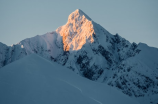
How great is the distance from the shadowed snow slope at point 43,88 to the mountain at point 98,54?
35.6m

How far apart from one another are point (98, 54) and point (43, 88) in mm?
57268

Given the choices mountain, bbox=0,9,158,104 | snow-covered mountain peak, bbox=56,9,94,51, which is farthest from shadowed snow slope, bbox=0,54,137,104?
snow-covered mountain peak, bbox=56,9,94,51

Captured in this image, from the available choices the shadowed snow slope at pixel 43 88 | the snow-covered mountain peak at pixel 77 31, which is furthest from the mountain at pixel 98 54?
the shadowed snow slope at pixel 43 88

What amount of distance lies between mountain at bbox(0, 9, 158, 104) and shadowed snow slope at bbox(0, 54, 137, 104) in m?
35.6

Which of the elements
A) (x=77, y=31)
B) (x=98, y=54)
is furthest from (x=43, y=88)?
(x=77, y=31)

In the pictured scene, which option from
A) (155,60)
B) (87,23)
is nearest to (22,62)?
(155,60)

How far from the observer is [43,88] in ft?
24.8

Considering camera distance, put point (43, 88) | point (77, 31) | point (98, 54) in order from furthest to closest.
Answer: point (77, 31) < point (98, 54) < point (43, 88)

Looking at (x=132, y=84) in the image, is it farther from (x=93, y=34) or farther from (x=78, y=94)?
(x=78, y=94)

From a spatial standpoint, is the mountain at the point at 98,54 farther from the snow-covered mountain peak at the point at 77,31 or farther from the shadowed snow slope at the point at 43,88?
the shadowed snow slope at the point at 43,88

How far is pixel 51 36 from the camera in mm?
82312

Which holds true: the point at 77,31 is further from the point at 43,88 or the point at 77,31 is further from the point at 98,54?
the point at 43,88

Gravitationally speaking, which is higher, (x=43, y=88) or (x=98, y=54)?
(x=98, y=54)

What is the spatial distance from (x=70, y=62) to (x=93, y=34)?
16.0 m
